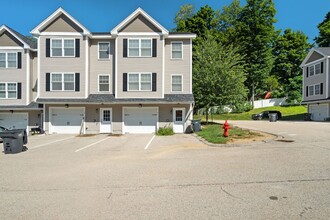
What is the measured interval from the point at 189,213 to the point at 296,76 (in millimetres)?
55611

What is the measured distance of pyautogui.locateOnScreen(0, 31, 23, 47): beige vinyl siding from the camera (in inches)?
846

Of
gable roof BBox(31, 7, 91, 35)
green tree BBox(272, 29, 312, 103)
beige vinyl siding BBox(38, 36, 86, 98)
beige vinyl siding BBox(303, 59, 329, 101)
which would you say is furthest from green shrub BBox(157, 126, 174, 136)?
green tree BBox(272, 29, 312, 103)

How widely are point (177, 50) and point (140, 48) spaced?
3.44 meters

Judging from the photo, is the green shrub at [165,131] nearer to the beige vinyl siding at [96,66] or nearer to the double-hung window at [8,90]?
the beige vinyl siding at [96,66]

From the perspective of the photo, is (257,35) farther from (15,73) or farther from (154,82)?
(15,73)

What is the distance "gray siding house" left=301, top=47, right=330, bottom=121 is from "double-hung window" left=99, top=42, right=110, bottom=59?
29.1 meters

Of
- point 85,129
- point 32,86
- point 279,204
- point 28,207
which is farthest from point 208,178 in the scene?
point 32,86

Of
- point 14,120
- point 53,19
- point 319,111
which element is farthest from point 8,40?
point 319,111

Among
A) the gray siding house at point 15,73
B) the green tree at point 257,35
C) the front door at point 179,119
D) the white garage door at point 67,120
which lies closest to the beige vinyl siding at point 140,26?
the front door at point 179,119

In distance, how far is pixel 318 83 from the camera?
33781 mm

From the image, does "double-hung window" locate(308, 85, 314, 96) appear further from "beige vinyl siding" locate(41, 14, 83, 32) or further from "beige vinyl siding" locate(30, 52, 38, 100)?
"beige vinyl siding" locate(30, 52, 38, 100)

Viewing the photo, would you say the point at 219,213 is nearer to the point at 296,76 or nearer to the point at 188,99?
the point at 188,99

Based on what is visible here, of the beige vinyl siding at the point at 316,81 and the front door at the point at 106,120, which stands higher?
the beige vinyl siding at the point at 316,81

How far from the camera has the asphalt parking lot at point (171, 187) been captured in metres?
4.38
